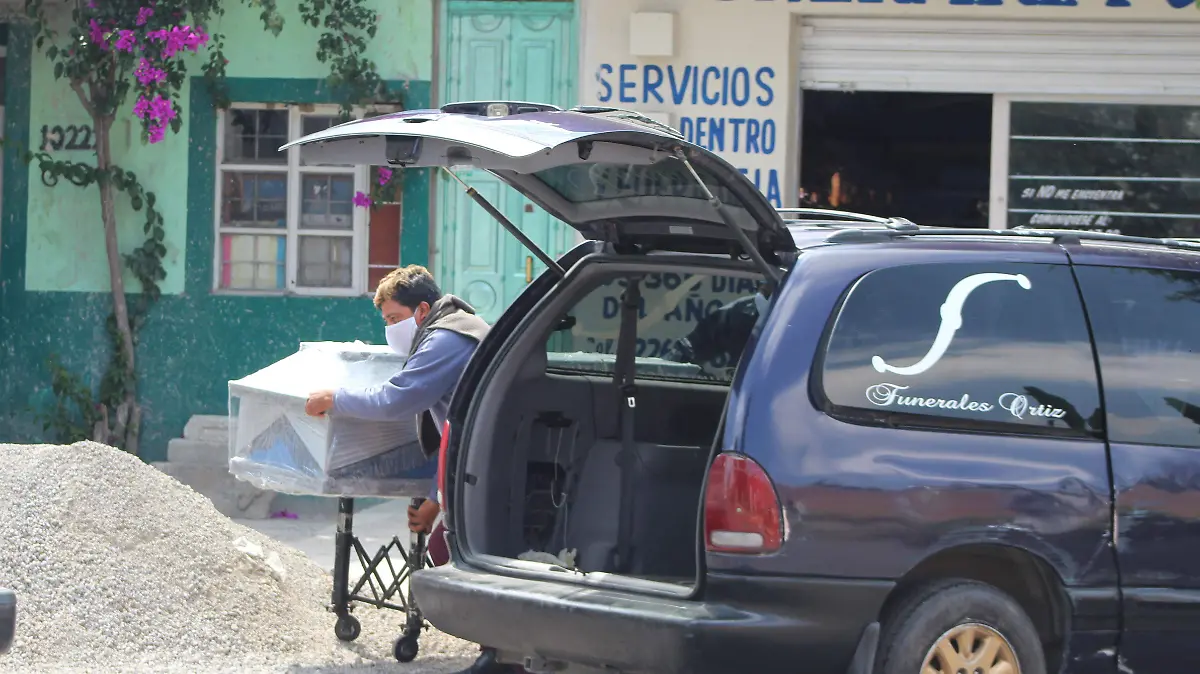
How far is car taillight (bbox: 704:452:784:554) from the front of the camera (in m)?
4.60

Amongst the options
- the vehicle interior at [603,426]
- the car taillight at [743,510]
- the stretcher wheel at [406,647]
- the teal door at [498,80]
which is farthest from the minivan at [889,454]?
the teal door at [498,80]

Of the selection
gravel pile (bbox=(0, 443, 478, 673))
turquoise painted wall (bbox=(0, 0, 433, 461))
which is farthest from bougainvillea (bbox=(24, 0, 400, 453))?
gravel pile (bbox=(0, 443, 478, 673))

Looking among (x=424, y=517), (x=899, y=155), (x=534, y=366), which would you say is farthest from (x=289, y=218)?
(x=534, y=366)

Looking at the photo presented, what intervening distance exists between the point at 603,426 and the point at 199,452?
19.5 feet

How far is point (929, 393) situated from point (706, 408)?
4.44 feet

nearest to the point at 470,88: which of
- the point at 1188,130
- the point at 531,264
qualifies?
the point at 531,264

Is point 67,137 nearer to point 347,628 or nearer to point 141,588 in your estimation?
point 141,588

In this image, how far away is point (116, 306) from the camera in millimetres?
11305

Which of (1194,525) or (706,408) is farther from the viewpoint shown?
(706,408)

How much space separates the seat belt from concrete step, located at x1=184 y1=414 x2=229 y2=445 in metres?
5.88

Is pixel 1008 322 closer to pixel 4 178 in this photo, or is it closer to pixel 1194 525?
pixel 1194 525

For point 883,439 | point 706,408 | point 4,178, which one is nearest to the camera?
point 883,439

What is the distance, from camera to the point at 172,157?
11391mm

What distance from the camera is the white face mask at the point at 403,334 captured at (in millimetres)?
6965
